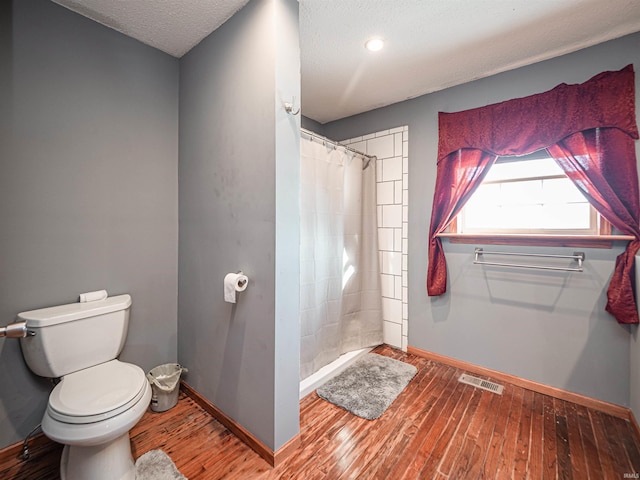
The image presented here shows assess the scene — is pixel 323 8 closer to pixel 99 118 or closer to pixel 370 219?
pixel 99 118

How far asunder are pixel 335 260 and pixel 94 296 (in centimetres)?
161

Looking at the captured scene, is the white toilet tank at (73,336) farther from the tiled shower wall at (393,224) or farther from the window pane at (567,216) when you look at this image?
the window pane at (567,216)

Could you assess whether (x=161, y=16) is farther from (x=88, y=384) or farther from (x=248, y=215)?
(x=88, y=384)

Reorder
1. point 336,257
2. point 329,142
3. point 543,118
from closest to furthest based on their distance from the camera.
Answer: point 543,118, point 329,142, point 336,257

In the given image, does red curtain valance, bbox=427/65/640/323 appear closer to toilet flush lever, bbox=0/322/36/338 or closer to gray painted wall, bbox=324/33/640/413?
gray painted wall, bbox=324/33/640/413

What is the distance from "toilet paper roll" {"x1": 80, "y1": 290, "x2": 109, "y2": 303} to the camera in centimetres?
157

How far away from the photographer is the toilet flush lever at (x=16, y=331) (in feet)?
4.06

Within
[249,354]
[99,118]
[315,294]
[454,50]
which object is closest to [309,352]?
[315,294]

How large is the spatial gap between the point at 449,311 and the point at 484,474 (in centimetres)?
120

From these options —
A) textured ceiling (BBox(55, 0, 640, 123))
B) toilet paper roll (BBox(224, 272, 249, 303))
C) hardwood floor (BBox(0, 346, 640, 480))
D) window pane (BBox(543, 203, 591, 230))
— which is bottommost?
hardwood floor (BBox(0, 346, 640, 480))

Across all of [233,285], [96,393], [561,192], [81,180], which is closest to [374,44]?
[561,192]

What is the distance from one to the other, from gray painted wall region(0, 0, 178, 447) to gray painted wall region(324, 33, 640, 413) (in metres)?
2.01

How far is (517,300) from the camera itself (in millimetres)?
2035

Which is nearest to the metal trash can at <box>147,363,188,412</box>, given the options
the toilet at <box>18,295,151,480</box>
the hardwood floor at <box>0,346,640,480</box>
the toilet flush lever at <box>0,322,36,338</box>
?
the hardwood floor at <box>0,346,640,480</box>
